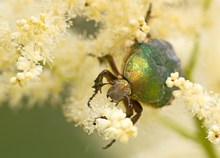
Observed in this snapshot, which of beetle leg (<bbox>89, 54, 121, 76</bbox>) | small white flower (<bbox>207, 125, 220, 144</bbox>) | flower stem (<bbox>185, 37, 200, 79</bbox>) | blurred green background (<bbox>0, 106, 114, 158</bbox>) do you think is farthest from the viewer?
blurred green background (<bbox>0, 106, 114, 158</bbox>)

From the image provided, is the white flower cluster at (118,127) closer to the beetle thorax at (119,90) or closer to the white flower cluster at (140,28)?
the beetle thorax at (119,90)

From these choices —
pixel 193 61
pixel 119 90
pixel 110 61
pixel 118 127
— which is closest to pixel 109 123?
pixel 118 127

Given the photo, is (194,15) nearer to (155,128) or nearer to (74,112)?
(155,128)

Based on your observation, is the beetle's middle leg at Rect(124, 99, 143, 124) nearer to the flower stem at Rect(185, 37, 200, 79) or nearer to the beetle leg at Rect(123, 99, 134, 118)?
the beetle leg at Rect(123, 99, 134, 118)

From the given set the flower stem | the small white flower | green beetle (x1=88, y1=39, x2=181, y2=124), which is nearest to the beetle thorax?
green beetle (x1=88, y1=39, x2=181, y2=124)

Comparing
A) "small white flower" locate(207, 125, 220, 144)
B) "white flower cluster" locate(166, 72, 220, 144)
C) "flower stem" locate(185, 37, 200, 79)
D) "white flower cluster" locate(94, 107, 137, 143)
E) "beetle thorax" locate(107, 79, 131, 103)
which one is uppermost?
"flower stem" locate(185, 37, 200, 79)
